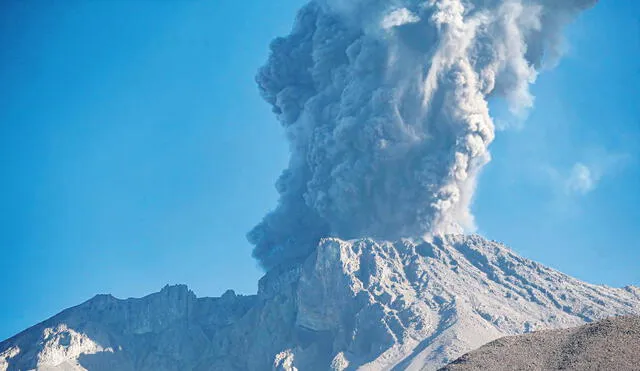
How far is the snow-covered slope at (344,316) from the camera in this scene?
111812 millimetres

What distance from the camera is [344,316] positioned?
11775 centimetres

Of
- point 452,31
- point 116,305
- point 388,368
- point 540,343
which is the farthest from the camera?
point 116,305

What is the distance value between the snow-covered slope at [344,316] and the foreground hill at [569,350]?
3422 centimetres

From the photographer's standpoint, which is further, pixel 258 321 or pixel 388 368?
pixel 258 321

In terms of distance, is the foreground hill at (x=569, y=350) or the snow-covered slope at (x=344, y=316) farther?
the snow-covered slope at (x=344, y=316)

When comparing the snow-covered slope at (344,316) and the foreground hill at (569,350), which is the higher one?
the snow-covered slope at (344,316)

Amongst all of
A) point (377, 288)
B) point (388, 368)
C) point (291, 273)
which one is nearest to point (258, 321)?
point (291, 273)

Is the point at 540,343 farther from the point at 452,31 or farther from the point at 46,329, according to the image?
the point at 46,329

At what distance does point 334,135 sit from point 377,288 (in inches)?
825

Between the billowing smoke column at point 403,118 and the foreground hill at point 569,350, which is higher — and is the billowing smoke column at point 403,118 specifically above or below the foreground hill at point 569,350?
above

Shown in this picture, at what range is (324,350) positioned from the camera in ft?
385

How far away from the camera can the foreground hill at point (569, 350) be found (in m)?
61.9

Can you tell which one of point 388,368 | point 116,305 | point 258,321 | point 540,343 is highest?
point 116,305

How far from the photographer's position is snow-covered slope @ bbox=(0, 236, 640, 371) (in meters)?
112
